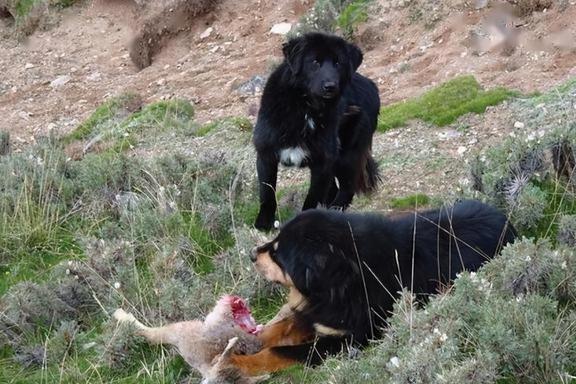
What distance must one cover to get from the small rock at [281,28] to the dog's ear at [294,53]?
267 inches

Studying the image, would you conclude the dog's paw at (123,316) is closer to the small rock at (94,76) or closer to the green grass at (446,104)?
the green grass at (446,104)

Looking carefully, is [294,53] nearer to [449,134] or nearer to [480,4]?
[449,134]

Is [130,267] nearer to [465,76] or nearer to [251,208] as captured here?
[251,208]

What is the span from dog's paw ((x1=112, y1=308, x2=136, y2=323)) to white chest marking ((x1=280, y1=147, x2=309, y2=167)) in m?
1.83

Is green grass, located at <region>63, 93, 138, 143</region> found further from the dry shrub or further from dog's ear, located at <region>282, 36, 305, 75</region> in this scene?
the dry shrub

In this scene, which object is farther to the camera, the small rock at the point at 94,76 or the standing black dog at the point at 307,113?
the small rock at the point at 94,76

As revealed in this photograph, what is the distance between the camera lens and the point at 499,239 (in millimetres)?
4957

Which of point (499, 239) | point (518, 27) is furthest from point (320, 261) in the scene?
point (518, 27)

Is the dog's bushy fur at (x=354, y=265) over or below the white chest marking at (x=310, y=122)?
below

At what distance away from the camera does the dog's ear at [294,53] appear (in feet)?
19.8

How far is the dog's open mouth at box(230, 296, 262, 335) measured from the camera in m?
4.57

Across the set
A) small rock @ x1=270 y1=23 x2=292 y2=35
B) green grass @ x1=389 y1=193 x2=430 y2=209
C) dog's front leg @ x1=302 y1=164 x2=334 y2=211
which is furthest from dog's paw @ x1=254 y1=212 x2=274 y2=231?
small rock @ x1=270 y1=23 x2=292 y2=35

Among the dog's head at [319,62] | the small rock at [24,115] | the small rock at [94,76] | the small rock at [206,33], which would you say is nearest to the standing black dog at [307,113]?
the dog's head at [319,62]

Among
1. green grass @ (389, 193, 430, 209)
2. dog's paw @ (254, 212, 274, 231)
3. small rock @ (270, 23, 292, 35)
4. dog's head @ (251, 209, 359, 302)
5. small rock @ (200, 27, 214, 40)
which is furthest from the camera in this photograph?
small rock @ (200, 27, 214, 40)
